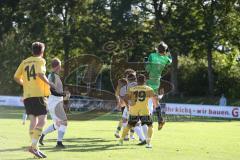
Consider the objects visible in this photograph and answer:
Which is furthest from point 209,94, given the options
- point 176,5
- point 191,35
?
point 176,5

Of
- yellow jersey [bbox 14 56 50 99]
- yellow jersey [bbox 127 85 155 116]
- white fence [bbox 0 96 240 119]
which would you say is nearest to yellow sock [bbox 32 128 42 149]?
yellow jersey [bbox 14 56 50 99]

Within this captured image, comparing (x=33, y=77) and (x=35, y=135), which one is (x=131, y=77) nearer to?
(x=33, y=77)

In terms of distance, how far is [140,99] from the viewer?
14453mm

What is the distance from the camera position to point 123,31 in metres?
57.1

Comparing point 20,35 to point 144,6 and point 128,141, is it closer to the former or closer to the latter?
point 144,6

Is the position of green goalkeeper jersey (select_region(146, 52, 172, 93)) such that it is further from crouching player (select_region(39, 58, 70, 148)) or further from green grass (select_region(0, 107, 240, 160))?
crouching player (select_region(39, 58, 70, 148))

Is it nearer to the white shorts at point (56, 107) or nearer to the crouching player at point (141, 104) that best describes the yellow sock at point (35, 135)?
the white shorts at point (56, 107)

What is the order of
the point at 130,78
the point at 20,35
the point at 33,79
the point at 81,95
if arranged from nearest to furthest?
the point at 33,79
the point at 130,78
the point at 81,95
the point at 20,35

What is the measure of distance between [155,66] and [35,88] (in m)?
4.92

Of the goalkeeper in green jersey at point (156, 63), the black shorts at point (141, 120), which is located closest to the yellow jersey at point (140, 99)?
the black shorts at point (141, 120)

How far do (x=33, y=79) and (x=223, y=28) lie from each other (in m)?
44.8

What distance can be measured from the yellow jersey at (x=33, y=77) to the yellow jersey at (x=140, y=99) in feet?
10.4

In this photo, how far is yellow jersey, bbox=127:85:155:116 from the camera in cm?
1442

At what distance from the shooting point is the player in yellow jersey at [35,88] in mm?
11695
